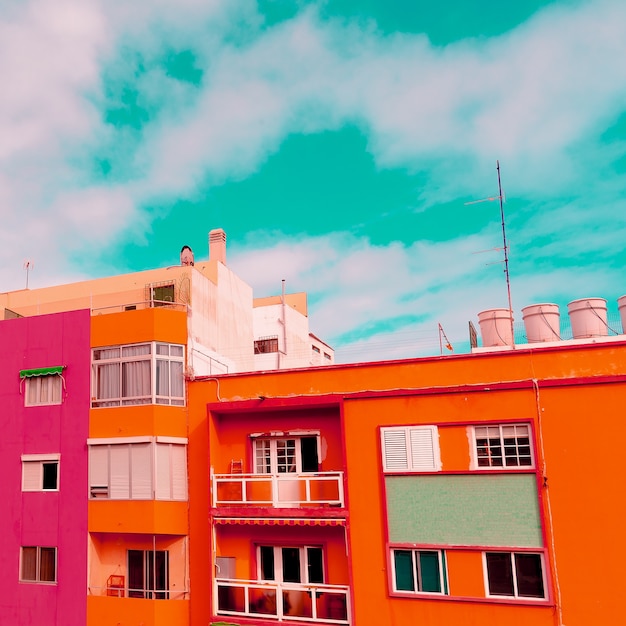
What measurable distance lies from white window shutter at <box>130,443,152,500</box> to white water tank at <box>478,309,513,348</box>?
1202 cm

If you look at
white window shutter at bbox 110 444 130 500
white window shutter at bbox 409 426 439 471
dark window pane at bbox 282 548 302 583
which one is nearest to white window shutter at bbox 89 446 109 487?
white window shutter at bbox 110 444 130 500

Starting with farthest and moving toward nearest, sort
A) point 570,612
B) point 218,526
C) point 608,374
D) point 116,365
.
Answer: point 116,365
point 218,526
point 608,374
point 570,612

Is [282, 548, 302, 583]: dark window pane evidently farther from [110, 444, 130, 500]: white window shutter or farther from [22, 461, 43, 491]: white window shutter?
[22, 461, 43, 491]: white window shutter

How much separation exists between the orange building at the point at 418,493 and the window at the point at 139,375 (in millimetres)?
2079

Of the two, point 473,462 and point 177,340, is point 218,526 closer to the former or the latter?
point 177,340

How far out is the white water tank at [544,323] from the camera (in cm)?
1870

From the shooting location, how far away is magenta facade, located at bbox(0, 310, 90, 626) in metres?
19.8

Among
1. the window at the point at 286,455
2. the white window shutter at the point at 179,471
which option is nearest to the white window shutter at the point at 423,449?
the window at the point at 286,455

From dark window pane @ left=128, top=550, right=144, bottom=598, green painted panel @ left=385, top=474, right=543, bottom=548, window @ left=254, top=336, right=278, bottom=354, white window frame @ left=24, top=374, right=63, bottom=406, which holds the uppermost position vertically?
window @ left=254, top=336, right=278, bottom=354

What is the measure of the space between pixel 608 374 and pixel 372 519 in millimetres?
7738

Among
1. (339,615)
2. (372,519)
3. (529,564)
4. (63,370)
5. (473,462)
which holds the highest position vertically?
(63,370)

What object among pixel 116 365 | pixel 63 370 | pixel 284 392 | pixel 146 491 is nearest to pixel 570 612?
pixel 284 392

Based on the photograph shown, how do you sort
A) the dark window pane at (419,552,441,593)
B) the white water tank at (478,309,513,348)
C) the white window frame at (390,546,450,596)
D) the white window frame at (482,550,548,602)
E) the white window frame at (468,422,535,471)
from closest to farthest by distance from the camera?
1. the white window frame at (482,550,548,602)
2. the white window frame at (468,422,535,471)
3. the white window frame at (390,546,450,596)
4. the dark window pane at (419,552,441,593)
5. the white water tank at (478,309,513,348)

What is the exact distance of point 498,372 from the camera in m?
16.7
